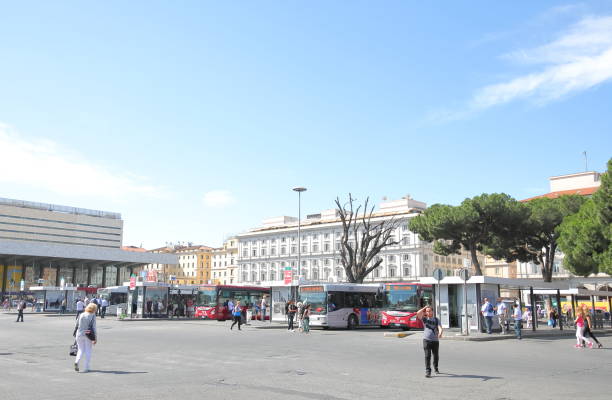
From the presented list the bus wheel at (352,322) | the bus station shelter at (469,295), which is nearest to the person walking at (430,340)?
the bus station shelter at (469,295)

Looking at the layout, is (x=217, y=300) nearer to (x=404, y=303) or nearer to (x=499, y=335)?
(x=404, y=303)

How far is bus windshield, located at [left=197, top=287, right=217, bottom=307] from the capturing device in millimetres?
42281

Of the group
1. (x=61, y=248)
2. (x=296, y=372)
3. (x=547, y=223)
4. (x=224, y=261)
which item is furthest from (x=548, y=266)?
(x=224, y=261)

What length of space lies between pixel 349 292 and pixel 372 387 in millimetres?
22979

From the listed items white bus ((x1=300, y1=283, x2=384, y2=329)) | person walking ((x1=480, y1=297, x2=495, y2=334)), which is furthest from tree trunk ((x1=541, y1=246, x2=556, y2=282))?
person walking ((x1=480, y1=297, x2=495, y2=334))

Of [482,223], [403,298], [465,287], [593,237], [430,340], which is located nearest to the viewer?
[430,340]

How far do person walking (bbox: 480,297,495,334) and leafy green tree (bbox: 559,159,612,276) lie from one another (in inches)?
302

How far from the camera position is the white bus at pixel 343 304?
32.0m

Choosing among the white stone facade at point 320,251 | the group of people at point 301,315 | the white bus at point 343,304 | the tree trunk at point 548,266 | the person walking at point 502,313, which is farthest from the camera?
the white stone facade at point 320,251

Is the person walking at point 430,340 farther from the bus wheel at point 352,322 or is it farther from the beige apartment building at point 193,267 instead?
the beige apartment building at point 193,267

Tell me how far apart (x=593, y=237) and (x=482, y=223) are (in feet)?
55.5

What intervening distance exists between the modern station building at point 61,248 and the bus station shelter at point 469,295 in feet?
247

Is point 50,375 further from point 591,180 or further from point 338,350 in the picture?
point 591,180

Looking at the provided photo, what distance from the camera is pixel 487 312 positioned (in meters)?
25.3
